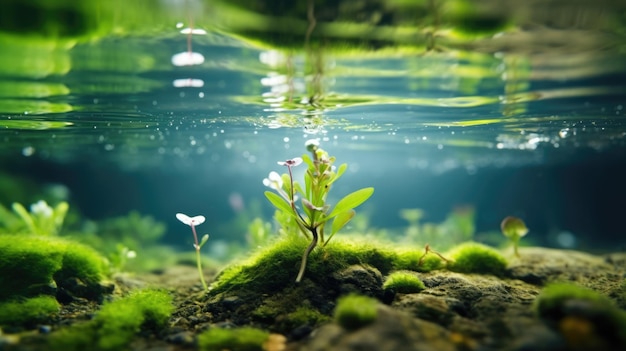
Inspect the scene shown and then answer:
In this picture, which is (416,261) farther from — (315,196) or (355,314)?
(355,314)

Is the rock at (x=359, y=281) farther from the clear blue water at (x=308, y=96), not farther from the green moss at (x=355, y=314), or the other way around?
the clear blue water at (x=308, y=96)

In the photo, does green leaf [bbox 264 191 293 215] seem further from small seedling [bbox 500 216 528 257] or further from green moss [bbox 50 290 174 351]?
small seedling [bbox 500 216 528 257]

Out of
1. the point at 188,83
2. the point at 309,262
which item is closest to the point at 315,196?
the point at 309,262

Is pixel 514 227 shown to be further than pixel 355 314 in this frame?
Yes

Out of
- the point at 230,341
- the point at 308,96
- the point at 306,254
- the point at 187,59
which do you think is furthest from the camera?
the point at 308,96

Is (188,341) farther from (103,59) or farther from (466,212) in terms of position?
(466,212)

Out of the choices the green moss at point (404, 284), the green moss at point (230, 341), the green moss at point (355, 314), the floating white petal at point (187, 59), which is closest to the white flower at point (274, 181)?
the green moss at point (404, 284)

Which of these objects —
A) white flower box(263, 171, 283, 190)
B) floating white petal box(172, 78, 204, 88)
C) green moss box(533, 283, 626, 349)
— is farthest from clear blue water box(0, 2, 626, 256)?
green moss box(533, 283, 626, 349)
